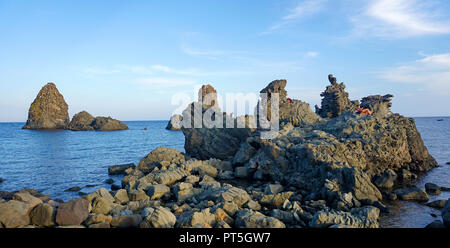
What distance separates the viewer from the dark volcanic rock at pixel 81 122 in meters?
123

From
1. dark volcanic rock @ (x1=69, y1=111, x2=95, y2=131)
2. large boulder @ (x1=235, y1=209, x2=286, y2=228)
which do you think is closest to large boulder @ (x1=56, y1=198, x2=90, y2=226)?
large boulder @ (x1=235, y1=209, x2=286, y2=228)

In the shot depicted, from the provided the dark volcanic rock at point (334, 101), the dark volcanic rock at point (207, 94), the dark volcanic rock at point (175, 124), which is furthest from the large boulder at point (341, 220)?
the dark volcanic rock at point (175, 124)

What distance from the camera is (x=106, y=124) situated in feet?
416

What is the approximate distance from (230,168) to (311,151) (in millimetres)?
8942

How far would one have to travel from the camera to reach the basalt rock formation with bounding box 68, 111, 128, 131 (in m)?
124

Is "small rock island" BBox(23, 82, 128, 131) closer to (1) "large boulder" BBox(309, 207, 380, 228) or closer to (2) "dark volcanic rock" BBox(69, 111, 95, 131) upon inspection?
(2) "dark volcanic rock" BBox(69, 111, 95, 131)

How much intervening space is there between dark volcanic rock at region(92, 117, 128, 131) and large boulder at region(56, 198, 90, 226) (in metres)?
120

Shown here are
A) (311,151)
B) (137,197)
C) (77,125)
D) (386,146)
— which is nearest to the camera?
(137,197)

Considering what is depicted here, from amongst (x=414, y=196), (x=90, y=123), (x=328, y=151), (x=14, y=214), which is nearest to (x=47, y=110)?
(x=90, y=123)

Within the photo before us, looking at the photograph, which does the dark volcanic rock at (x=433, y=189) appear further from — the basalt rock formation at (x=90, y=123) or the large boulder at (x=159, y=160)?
the basalt rock formation at (x=90, y=123)

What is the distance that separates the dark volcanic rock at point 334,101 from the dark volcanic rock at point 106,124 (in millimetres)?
108136
